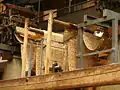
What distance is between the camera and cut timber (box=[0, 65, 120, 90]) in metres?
5.40

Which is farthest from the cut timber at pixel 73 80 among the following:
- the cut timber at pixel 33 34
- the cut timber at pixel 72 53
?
the cut timber at pixel 33 34

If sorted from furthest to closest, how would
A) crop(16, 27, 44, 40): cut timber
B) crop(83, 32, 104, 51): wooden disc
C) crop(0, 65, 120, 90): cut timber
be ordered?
crop(16, 27, 44, 40): cut timber
crop(83, 32, 104, 51): wooden disc
crop(0, 65, 120, 90): cut timber

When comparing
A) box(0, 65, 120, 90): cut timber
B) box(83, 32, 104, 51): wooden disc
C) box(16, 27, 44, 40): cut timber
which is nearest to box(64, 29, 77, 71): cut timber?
box(83, 32, 104, 51): wooden disc

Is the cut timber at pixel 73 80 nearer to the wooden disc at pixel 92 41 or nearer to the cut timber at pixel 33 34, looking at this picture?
the wooden disc at pixel 92 41

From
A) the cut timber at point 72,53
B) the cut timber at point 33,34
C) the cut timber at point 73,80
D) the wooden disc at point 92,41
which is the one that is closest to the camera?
the cut timber at point 73,80

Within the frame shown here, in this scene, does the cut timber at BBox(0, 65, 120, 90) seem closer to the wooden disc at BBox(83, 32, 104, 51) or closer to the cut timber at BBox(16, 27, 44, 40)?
the wooden disc at BBox(83, 32, 104, 51)

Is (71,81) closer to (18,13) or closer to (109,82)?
(109,82)

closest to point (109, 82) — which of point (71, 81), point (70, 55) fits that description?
point (71, 81)

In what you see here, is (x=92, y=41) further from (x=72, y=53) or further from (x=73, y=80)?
(x=73, y=80)

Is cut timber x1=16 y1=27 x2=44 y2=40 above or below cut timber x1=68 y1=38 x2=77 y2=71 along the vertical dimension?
above

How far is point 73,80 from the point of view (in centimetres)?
606

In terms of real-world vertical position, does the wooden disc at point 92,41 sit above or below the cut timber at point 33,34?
below

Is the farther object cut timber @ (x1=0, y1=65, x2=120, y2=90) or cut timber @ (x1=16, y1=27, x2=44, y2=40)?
cut timber @ (x1=16, y1=27, x2=44, y2=40)

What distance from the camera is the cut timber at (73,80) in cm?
540
